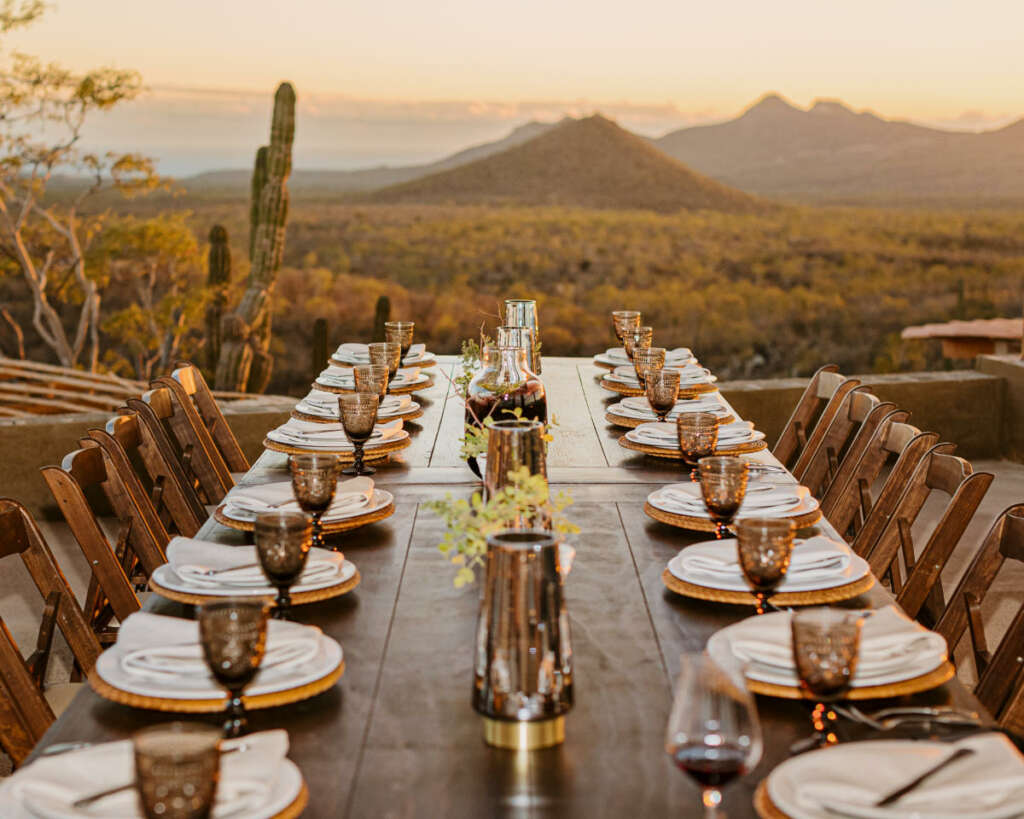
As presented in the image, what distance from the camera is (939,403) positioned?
6.02 meters

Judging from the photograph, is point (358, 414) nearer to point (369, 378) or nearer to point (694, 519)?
point (369, 378)

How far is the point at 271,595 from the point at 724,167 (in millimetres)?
20454

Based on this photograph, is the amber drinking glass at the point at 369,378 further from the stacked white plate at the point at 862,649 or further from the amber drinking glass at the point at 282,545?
the stacked white plate at the point at 862,649

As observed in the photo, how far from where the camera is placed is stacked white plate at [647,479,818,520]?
7.43 feet

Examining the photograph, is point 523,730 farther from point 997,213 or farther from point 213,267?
point 997,213

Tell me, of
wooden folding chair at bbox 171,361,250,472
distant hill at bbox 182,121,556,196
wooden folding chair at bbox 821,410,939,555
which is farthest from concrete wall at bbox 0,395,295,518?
distant hill at bbox 182,121,556,196

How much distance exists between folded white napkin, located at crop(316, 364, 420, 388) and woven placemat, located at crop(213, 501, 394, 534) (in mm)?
1287

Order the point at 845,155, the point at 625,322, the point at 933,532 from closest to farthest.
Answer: the point at 933,532, the point at 625,322, the point at 845,155

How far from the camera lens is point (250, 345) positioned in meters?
11.9

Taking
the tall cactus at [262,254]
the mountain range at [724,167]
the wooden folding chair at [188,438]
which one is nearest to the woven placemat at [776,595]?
the wooden folding chair at [188,438]

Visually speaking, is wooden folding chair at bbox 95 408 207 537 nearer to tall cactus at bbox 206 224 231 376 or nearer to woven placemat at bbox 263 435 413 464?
woven placemat at bbox 263 435 413 464

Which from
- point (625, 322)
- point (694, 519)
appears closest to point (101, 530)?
point (694, 519)

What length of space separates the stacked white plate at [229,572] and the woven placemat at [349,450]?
81 centimetres

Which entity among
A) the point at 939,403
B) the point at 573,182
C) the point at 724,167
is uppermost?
the point at 724,167
